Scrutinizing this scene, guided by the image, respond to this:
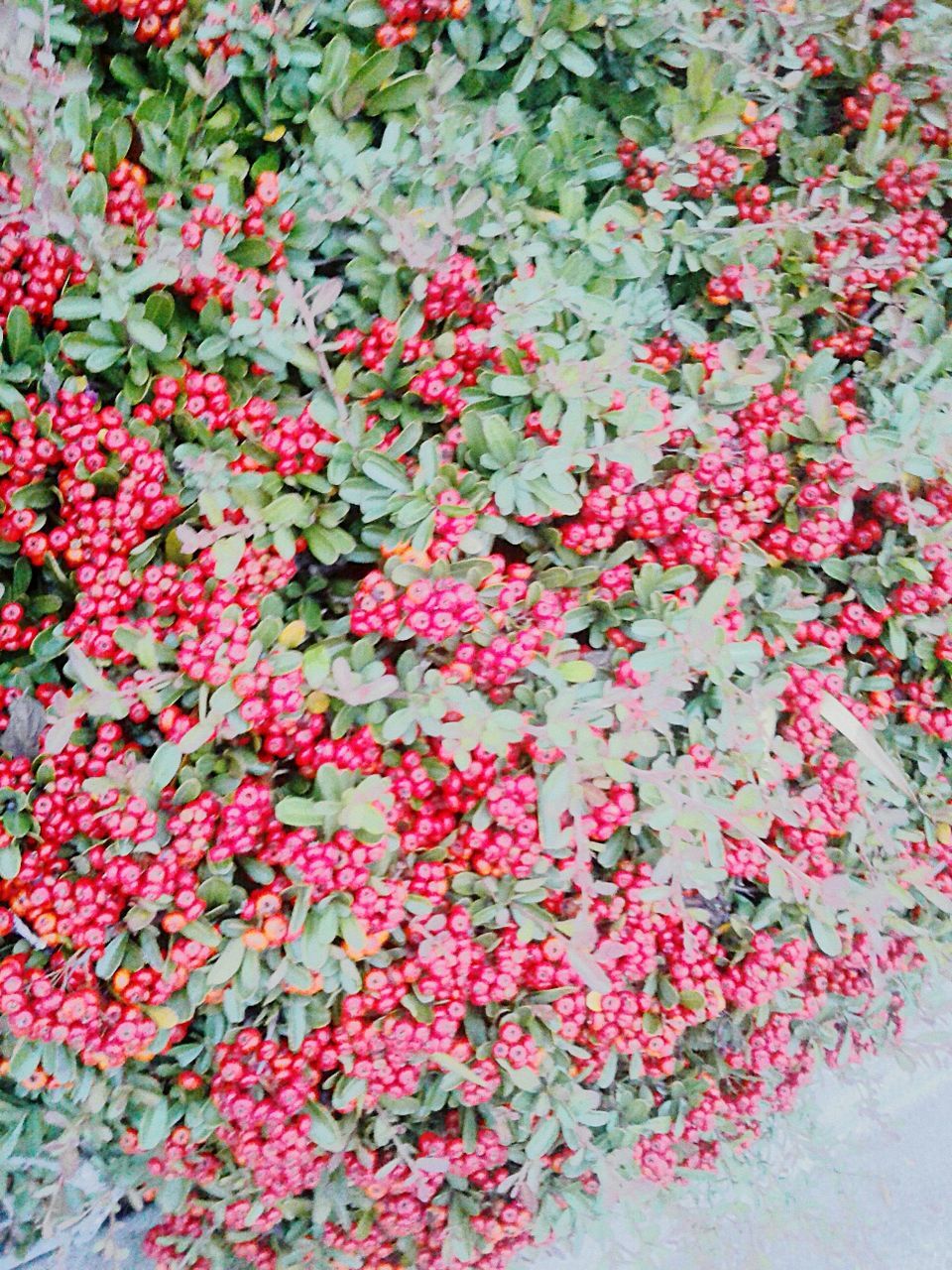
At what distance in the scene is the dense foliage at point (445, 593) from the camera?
0.95m

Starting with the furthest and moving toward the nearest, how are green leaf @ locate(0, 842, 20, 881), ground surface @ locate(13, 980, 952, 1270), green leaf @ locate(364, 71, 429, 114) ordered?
ground surface @ locate(13, 980, 952, 1270) → green leaf @ locate(364, 71, 429, 114) → green leaf @ locate(0, 842, 20, 881)

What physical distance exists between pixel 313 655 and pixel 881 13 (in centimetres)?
114

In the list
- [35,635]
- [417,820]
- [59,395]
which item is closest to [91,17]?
[59,395]

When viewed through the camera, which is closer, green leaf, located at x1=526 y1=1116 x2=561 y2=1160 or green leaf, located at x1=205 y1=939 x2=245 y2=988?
green leaf, located at x1=205 y1=939 x2=245 y2=988

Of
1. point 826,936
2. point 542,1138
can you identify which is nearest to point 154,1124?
point 542,1138

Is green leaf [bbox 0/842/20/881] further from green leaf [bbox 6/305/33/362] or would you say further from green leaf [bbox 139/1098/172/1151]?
green leaf [bbox 6/305/33/362]

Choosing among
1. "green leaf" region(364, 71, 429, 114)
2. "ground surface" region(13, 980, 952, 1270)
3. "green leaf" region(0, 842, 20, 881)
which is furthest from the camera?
"ground surface" region(13, 980, 952, 1270)

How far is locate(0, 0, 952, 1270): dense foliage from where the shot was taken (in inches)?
37.3

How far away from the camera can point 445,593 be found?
939 mm

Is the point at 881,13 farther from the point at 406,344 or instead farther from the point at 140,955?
the point at 140,955

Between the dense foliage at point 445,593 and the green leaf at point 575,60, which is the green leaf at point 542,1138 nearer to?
the dense foliage at point 445,593

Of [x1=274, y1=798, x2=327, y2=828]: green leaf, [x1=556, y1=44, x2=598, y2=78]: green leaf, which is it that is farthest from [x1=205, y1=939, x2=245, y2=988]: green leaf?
[x1=556, y1=44, x2=598, y2=78]: green leaf

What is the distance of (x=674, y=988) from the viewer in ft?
3.74

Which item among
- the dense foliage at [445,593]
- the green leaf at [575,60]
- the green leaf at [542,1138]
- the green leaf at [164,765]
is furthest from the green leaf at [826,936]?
the green leaf at [575,60]
